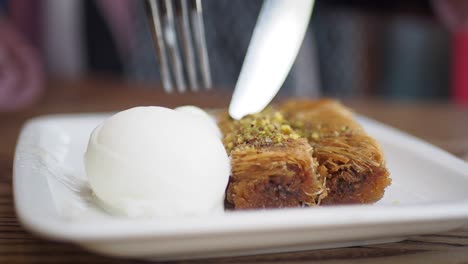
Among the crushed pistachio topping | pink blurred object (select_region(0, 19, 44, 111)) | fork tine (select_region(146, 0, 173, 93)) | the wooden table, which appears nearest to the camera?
the wooden table

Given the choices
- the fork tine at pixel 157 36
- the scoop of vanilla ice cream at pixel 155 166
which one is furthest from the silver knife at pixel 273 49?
the fork tine at pixel 157 36

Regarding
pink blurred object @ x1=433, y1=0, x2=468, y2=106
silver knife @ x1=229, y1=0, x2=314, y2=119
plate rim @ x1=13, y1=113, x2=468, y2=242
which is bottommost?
pink blurred object @ x1=433, y1=0, x2=468, y2=106

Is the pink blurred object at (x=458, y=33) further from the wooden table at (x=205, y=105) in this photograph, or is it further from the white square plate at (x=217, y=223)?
the white square plate at (x=217, y=223)

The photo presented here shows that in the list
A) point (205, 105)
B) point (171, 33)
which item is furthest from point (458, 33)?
point (171, 33)

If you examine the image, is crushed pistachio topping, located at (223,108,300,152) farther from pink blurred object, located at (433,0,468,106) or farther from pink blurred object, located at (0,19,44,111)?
pink blurred object, located at (433,0,468,106)

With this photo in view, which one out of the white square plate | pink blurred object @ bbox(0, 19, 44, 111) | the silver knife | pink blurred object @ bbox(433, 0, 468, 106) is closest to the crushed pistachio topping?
the silver knife
